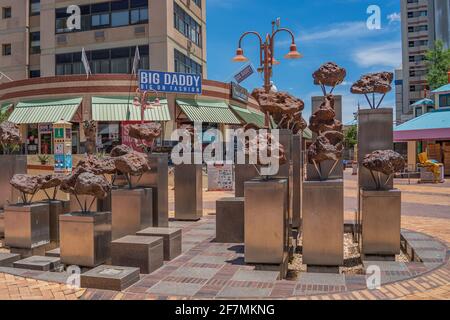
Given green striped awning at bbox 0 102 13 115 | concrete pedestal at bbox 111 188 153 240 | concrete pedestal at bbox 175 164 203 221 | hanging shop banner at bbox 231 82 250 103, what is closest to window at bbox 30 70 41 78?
green striped awning at bbox 0 102 13 115

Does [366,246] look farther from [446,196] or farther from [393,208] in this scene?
[446,196]

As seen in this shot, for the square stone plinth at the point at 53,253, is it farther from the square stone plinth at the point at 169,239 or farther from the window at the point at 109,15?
the window at the point at 109,15

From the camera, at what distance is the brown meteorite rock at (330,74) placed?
873 centimetres

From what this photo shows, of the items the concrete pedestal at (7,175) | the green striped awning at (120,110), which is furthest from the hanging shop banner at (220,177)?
the concrete pedestal at (7,175)

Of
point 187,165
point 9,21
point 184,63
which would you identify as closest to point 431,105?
point 184,63

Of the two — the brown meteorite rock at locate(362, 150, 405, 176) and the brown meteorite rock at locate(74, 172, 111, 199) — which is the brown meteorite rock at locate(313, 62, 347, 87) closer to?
the brown meteorite rock at locate(362, 150, 405, 176)

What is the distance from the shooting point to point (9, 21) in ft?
123

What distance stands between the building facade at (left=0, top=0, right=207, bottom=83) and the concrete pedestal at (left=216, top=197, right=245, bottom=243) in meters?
22.7

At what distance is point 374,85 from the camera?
8.26m

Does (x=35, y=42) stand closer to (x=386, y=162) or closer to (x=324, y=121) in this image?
(x=324, y=121)

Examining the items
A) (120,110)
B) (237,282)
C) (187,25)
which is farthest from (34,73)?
(237,282)

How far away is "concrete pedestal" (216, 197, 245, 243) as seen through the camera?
28.4 ft

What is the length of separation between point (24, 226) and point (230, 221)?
12.6 ft

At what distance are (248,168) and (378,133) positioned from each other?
2.70 metres
